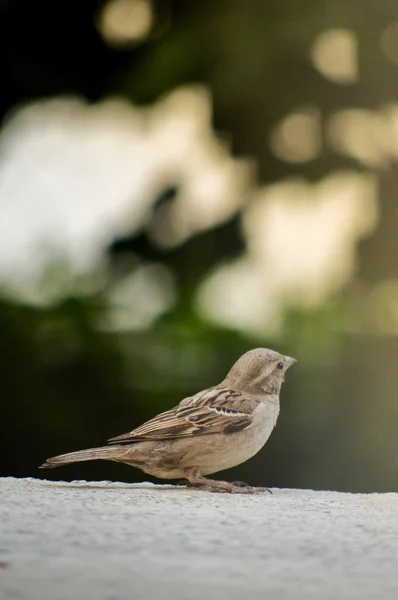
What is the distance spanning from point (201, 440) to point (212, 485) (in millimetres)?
176

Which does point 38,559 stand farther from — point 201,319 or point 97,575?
point 201,319

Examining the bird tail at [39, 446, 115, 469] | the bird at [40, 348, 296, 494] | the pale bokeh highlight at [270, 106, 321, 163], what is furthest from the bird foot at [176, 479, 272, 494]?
the pale bokeh highlight at [270, 106, 321, 163]

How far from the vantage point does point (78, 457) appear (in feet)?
10.9

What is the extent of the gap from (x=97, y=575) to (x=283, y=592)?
40 centimetres

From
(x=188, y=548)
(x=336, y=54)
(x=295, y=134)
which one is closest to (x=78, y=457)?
(x=188, y=548)

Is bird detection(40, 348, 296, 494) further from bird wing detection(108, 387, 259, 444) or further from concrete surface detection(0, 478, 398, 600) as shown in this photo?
concrete surface detection(0, 478, 398, 600)

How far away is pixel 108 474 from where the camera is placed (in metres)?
5.47

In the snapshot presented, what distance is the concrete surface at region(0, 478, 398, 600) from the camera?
2.04 m

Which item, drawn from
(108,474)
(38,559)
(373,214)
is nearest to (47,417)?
(108,474)

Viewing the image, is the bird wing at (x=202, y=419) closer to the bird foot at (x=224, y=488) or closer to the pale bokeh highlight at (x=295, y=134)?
the bird foot at (x=224, y=488)

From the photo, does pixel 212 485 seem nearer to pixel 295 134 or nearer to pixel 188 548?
pixel 188 548

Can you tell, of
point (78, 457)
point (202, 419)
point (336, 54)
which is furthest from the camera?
point (336, 54)

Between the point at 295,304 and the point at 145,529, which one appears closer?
the point at 145,529

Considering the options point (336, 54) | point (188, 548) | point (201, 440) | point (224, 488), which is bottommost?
point (188, 548)
